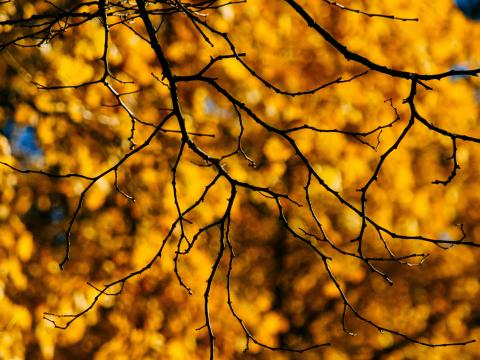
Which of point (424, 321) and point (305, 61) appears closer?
point (305, 61)

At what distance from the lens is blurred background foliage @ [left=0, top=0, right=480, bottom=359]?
5.09 m

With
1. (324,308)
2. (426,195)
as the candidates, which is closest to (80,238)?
(324,308)

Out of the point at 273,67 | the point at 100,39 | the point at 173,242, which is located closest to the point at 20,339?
the point at 173,242

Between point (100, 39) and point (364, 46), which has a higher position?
point (364, 46)

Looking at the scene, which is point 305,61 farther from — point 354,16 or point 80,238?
point 80,238

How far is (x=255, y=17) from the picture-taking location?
20.2ft

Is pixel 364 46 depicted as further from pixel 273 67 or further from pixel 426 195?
pixel 426 195

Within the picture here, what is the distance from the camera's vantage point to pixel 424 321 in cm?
685

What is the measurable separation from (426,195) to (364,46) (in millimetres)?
1498

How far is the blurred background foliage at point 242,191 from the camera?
5.09m

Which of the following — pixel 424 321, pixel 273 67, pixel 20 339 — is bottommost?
pixel 20 339

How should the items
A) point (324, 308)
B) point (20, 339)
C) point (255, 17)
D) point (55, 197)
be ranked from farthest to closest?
1. point (324, 308)
2. point (255, 17)
3. point (55, 197)
4. point (20, 339)

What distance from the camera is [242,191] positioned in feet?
20.3

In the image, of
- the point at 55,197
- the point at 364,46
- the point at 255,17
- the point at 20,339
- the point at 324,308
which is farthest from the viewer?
the point at 324,308
